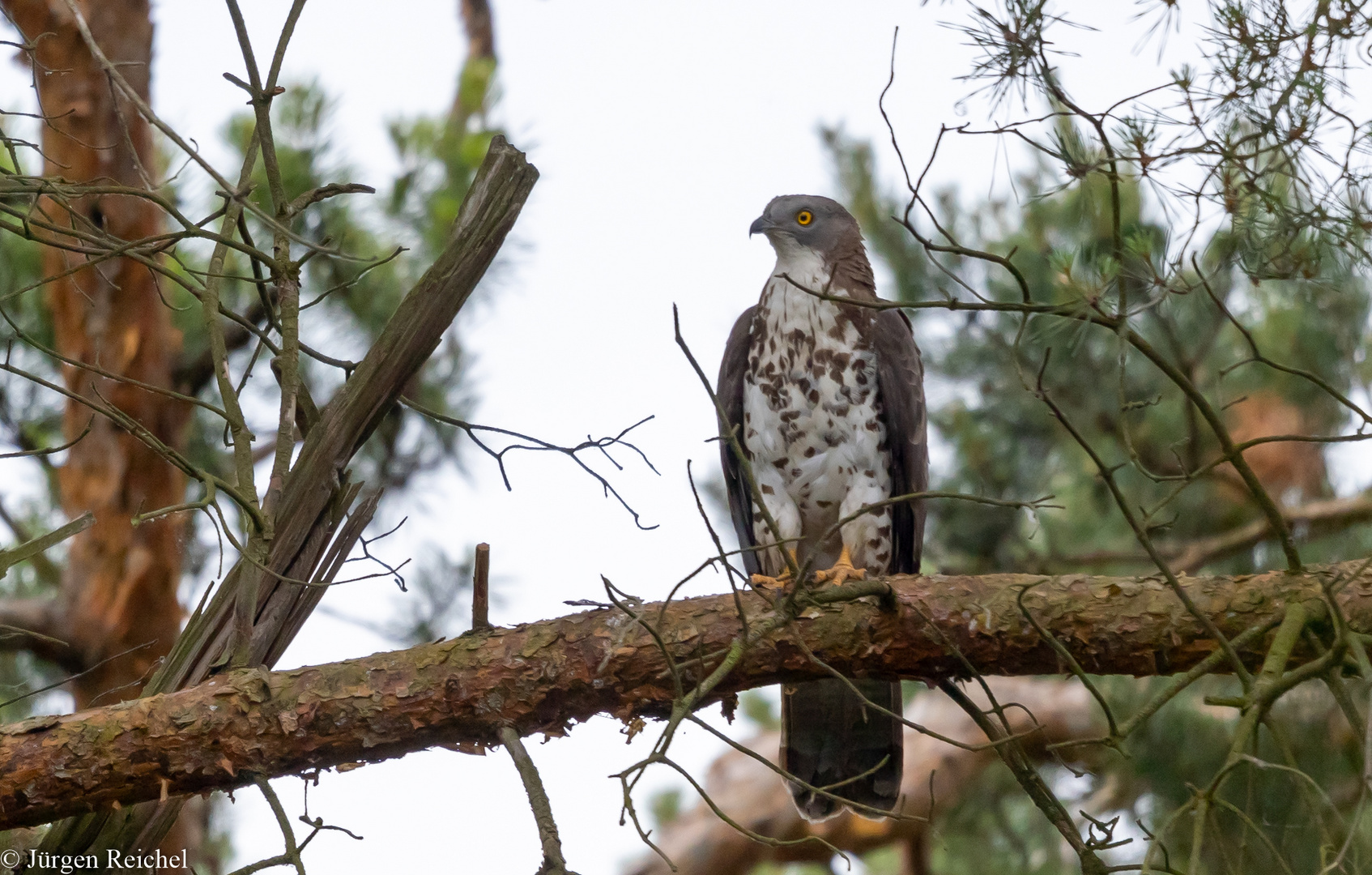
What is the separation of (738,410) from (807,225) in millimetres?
792

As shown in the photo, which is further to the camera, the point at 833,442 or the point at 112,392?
the point at 112,392

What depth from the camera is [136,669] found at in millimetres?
5043

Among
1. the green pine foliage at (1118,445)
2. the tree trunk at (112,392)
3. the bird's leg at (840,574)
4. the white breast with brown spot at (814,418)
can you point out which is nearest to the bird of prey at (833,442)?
the white breast with brown spot at (814,418)

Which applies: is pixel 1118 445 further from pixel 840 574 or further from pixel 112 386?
pixel 112 386

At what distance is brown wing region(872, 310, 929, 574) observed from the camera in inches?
165

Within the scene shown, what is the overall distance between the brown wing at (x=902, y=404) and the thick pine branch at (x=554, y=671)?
141cm

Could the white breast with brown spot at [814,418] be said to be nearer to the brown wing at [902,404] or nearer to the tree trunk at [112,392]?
the brown wing at [902,404]

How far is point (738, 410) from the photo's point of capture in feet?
14.5

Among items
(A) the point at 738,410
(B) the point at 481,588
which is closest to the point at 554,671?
(B) the point at 481,588

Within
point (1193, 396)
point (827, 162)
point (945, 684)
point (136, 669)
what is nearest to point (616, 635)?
point (945, 684)

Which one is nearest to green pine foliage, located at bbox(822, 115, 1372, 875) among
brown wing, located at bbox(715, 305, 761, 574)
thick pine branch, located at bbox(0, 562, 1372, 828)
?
brown wing, located at bbox(715, 305, 761, 574)

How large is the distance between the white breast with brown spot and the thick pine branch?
4.38 ft

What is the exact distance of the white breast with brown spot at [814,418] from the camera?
13.6 ft

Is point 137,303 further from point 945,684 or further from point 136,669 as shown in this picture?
point 945,684
